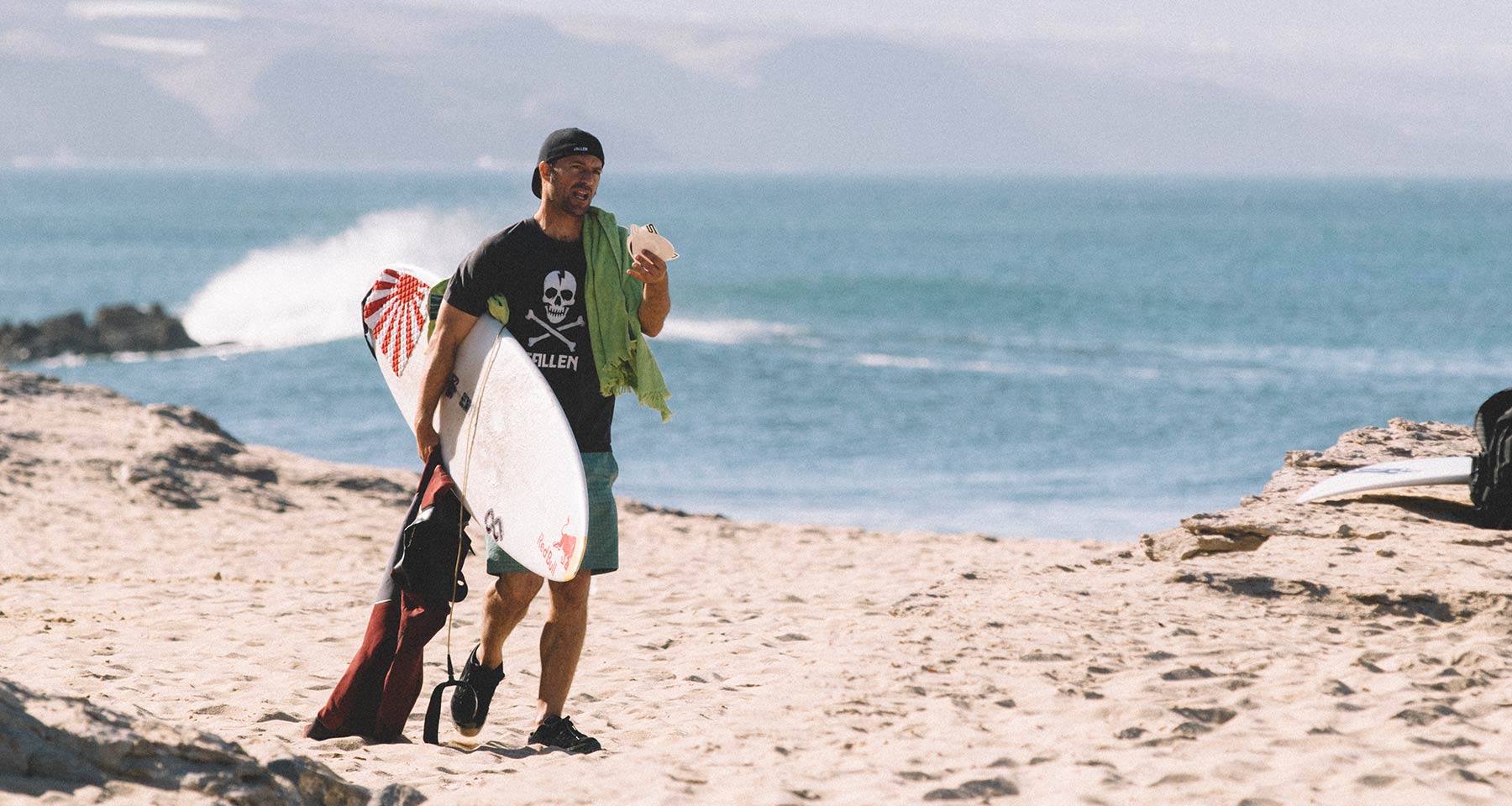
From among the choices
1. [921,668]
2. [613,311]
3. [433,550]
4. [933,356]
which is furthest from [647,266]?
[933,356]

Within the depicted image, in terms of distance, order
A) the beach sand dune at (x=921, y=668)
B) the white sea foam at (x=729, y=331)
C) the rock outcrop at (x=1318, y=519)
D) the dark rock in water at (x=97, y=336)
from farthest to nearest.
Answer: the white sea foam at (x=729, y=331) → the dark rock in water at (x=97, y=336) → the rock outcrop at (x=1318, y=519) → the beach sand dune at (x=921, y=668)

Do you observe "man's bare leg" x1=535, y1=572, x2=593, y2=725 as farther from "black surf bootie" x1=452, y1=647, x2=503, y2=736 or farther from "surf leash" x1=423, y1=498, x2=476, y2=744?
"surf leash" x1=423, y1=498, x2=476, y2=744

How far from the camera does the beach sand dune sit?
3.93m

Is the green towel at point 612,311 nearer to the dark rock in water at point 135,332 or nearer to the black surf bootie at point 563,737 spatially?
the black surf bootie at point 563,737

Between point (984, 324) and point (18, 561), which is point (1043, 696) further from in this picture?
point (984, 324)

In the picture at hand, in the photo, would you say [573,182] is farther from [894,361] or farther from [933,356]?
[933,356]

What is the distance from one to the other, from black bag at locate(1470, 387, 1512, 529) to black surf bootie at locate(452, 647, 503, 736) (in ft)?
13.1

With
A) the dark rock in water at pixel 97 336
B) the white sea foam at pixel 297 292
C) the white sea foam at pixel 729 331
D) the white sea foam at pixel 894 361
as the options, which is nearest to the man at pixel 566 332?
the white sea foam at pixel 297 292

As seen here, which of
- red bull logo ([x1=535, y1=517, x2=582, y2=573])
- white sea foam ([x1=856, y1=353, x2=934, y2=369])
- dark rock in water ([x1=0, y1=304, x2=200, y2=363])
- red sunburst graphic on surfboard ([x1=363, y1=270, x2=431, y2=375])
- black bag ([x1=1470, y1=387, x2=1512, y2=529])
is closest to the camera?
red bull logo ([x1=535, y1=517, x2=582, y2=573])

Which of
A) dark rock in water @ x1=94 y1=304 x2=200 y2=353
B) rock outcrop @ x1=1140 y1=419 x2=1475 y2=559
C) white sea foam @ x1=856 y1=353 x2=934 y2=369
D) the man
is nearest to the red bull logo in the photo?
the man

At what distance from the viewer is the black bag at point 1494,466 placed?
221 inches

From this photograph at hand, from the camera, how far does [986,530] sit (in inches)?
529

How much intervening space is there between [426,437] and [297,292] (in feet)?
117

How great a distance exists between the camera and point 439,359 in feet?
14.2
